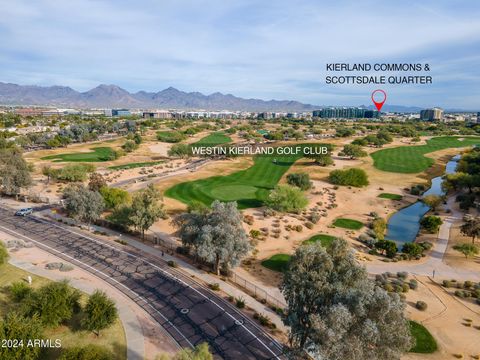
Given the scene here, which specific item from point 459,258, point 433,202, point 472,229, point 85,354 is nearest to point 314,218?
point 459,258

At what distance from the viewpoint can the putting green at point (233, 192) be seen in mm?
67250

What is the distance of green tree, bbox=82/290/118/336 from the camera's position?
974 inches

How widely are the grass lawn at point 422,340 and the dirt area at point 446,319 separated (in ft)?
1.27

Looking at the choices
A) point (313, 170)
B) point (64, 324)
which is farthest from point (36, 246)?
point (313, 170)

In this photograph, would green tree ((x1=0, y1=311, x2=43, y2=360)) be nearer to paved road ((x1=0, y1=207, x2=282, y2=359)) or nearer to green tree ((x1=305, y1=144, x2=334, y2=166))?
paved road ((x1=0, y1=207, x2=282, y2=359))

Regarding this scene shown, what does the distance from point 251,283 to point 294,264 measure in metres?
13.9

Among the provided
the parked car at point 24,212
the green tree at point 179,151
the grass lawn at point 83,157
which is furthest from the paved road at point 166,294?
the green tree at point 179,151

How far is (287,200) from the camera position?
57.9 meters

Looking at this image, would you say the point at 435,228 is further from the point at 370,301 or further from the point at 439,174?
the point at 439,174

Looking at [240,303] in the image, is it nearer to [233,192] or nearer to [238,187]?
[233,192]

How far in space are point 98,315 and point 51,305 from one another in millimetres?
4018

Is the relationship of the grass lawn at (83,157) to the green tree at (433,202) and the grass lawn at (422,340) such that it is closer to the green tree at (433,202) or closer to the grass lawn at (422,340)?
the green tree at (433,202)

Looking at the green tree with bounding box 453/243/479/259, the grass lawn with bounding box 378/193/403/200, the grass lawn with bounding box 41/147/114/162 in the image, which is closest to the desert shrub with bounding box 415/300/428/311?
the green tree with bounding box 453/243/479/259

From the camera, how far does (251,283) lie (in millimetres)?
35531
